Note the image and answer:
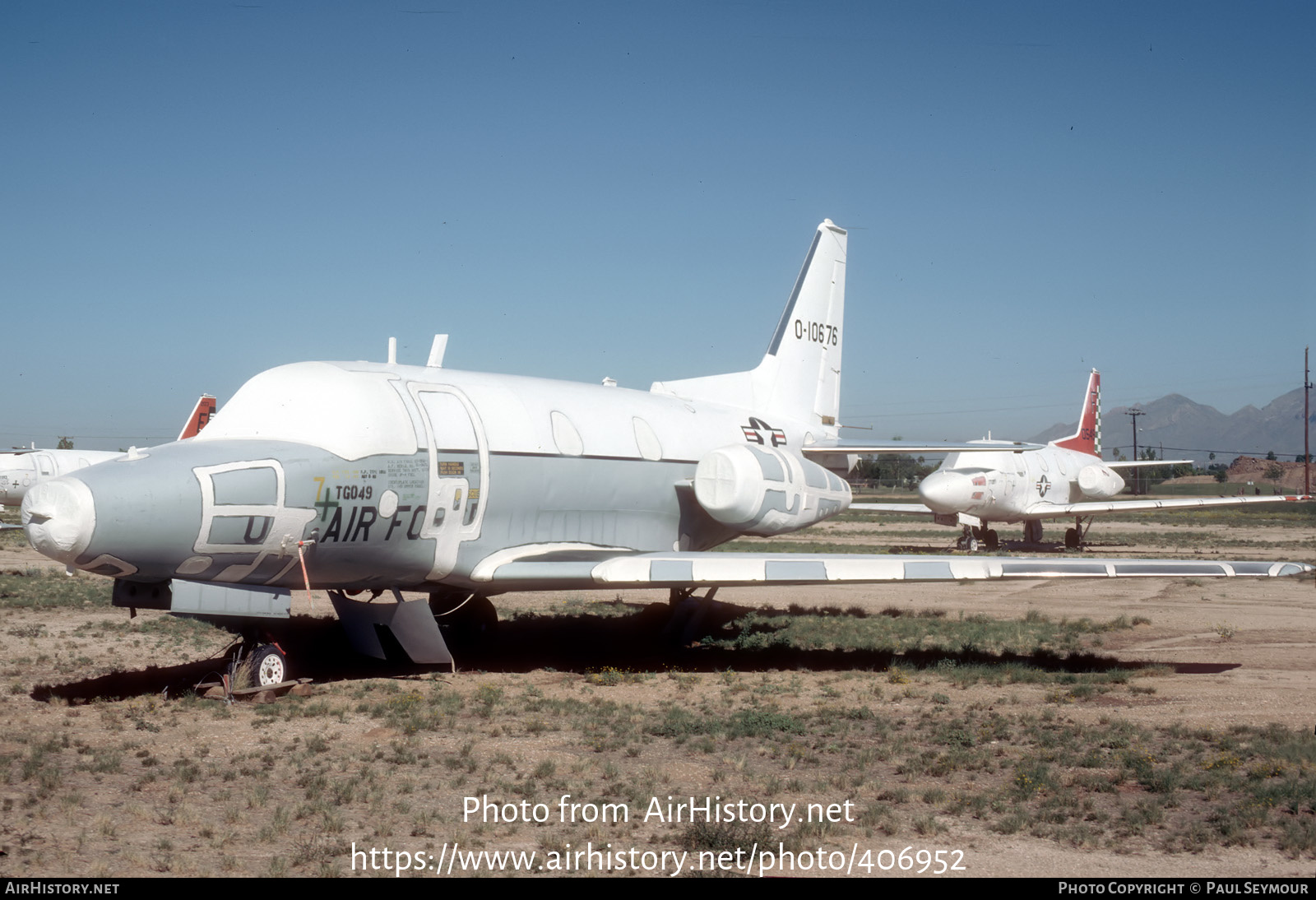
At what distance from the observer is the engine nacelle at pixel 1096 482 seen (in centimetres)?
3838

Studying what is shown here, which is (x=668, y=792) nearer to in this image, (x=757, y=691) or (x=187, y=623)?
(x=757, y=691)

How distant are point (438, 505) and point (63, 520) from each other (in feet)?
11.8

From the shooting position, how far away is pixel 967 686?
11594 mm

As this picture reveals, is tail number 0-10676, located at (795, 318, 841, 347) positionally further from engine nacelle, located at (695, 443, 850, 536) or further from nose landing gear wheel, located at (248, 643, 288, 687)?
nose landing gear wheel, located at (248, 643, 288, 687)

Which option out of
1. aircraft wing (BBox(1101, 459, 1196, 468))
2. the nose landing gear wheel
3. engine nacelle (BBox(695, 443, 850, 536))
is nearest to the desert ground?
the nose landing gear wheel

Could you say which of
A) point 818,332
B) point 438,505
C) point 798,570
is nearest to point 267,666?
point 438,505

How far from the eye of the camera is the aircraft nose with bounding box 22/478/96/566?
8484 millimetres

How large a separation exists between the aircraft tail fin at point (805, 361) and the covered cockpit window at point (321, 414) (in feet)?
21.3

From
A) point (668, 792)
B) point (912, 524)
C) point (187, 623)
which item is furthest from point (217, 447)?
point (912, 524)

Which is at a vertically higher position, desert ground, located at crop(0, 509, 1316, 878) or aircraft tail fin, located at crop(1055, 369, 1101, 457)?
aircraft tail fin, located at crop(1055, 369, 1101, 457)

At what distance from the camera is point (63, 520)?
848cm

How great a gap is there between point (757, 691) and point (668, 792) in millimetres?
4147

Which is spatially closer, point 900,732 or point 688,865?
point 688,865

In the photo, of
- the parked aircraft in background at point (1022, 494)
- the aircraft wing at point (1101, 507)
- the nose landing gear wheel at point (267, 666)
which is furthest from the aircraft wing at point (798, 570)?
the aircraft wing at point (1101, 507)
